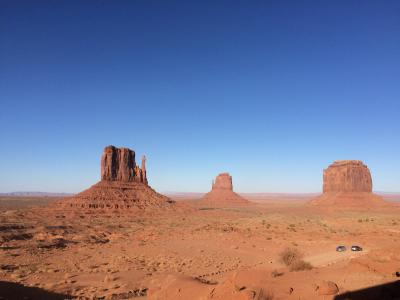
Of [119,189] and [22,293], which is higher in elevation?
[119,189]

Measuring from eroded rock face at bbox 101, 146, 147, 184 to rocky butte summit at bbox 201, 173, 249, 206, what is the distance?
5290cm

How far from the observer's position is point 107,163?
275ft

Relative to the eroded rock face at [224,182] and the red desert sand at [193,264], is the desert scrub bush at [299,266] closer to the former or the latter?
the red desert sand at [193,264]

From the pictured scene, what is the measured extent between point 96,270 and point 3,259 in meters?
8.56

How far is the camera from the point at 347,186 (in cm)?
10719

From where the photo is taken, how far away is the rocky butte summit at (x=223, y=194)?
136575 mm

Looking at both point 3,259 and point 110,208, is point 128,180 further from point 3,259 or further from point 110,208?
point 3,259

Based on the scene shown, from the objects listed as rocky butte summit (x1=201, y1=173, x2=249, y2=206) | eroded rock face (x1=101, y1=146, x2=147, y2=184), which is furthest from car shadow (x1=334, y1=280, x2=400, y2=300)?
rocky butte summit (x1=201, y1=173, x2=249, y2=206)

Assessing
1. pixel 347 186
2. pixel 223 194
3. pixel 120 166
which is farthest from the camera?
pixel 223 194

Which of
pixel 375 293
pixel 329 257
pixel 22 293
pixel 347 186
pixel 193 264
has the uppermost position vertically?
pixel 347 186

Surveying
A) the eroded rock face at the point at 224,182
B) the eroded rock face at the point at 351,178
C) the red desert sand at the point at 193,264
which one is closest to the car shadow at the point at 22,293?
the red desert sand at the point at 193,264

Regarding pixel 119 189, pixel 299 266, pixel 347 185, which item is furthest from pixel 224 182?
pixel 299 266

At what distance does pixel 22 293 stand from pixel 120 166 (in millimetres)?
75741

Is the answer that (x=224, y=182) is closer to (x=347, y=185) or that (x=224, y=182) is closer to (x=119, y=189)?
(x=347, y=185)
